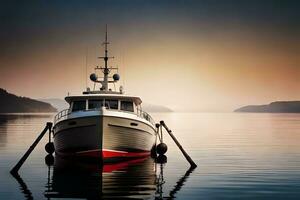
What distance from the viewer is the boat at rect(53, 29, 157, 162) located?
24531 mm

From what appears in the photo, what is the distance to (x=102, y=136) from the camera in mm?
24422

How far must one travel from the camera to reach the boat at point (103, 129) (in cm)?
2453

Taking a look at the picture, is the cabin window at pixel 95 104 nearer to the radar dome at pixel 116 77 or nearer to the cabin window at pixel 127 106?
the cabin window at pixel 127 106

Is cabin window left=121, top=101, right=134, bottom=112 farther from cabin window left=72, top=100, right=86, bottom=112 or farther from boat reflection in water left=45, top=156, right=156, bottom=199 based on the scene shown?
boat reflection in water left=45, top=156, right=156, bottom=199

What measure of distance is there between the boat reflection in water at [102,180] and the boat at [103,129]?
77cm

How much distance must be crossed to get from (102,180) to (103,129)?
182 inches

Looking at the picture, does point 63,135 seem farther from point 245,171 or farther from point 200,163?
point 245,171

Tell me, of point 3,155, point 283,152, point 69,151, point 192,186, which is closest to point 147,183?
point 192,186

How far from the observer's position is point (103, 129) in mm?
24375

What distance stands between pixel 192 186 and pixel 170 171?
549cm

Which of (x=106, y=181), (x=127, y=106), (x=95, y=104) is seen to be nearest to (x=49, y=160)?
(x=95, y=104)

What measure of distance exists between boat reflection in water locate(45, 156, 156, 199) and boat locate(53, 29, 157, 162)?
0.77 m

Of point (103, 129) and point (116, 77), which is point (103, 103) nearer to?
point (103, 129)

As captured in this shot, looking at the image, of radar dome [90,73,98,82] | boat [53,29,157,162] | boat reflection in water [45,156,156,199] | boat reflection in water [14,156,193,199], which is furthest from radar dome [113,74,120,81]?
boat reflection in water [14,156,193,199]
